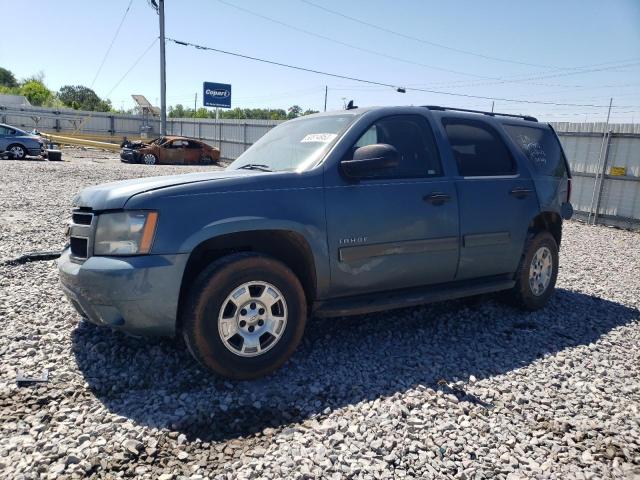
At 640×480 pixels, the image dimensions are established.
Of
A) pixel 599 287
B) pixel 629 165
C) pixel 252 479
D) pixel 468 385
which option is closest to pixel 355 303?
pixel 468 385

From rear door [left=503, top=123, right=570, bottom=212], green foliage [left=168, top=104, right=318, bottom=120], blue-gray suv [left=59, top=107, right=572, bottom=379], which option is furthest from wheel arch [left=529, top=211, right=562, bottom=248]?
green foliage [left=168, top=104, right=318, bottom=120]

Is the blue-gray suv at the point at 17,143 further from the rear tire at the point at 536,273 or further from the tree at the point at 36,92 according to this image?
the tree at the point at 36,92

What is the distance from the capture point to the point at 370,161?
3.48 m

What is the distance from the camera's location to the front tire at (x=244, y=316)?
3.12 meters

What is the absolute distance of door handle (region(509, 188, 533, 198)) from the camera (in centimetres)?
461

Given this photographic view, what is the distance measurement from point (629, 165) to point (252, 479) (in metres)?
12.0

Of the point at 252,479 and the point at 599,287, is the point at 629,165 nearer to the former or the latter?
the point at 599,287

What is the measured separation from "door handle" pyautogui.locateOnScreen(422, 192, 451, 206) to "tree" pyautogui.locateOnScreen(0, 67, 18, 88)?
121553 millimetres

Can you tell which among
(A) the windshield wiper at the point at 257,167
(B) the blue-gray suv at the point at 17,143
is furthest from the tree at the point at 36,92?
(A) the windshield wiper at the point at 257,167

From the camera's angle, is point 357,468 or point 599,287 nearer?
point 357,468

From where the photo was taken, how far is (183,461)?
2.48 m

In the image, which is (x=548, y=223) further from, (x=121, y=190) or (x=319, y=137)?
(x=121, y=190)

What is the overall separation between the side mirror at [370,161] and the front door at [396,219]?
0.11 m

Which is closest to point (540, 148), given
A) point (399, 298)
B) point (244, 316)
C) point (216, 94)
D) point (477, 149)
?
point (477, 149)
